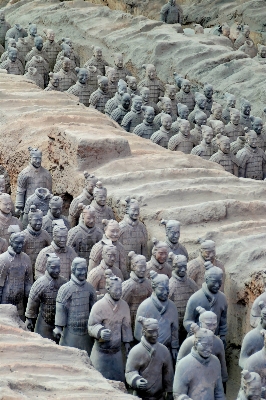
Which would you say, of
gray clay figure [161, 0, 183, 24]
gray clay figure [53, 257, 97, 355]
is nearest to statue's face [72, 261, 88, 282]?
gray clay figure [53, 257, 97, 355]

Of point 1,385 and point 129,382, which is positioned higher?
point 1,385

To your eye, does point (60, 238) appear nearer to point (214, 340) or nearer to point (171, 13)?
point (214, 340)

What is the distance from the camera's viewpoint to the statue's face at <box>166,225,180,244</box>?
11312 millimetres

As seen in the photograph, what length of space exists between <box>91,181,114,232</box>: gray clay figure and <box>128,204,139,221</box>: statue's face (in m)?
0.42

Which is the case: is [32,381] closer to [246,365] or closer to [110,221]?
[246,365]

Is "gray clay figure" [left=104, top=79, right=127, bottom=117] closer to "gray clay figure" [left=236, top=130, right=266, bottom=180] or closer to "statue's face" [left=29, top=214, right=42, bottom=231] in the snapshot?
"gray clay figure" [left=236, top=130, right=266, bottom=180]

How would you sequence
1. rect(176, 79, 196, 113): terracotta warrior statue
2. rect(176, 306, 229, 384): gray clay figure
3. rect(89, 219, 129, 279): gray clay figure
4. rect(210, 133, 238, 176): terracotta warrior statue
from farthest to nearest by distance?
1. rect(176, 79, 196, 113): terracotta warrior statue
2. rect(210, 133, 238, 176): terracotta warrior statue
3. rect(89, 219, 129, 279): gray clay figure
4. rect(176, 306, 229, 384): gray clay figure

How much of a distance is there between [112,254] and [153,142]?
418 centimetres

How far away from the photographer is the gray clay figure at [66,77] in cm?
1736

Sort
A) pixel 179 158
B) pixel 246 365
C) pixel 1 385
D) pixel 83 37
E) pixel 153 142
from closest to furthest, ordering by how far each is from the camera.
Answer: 1. pixel 1 385
2. pixel 246 365
3. pixel 179 158
4. pixel 153 142
5. pixel 83 37

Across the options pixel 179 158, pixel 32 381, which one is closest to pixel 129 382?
pixel 32 381

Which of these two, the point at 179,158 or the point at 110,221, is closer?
the point at 110,221

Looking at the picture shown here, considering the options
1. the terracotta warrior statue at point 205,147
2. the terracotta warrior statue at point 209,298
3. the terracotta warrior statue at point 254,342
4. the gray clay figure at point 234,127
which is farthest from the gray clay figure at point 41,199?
the terracotta warrior statue at point 254,342

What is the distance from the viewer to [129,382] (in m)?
9.67
